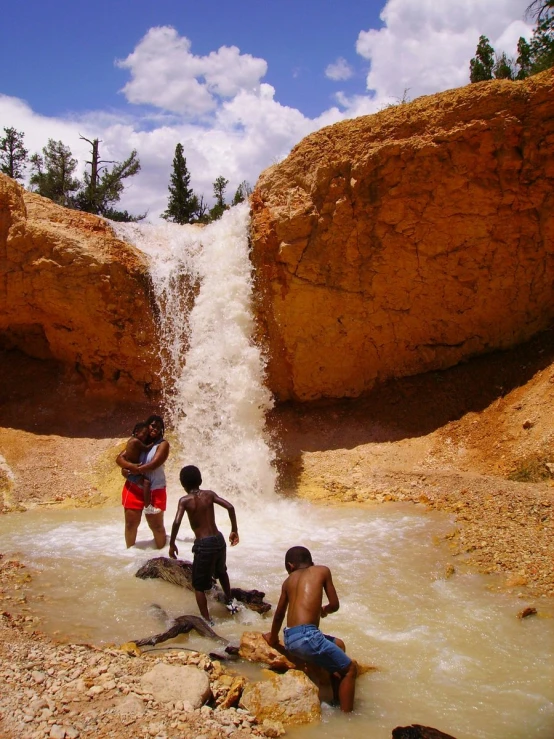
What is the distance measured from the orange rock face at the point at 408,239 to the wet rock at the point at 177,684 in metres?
7.73

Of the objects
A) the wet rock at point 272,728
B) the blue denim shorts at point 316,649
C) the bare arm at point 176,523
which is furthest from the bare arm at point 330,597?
the bare arm at point 176,523

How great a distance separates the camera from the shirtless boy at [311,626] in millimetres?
3314

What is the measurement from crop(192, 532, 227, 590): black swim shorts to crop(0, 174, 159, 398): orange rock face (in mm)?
6912

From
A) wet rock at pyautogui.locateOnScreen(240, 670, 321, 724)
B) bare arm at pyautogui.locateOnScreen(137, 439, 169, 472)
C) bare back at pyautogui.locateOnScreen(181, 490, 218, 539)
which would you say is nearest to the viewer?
wet rock at pyautogui.locateOnScreen(240, 670, 321, 724)

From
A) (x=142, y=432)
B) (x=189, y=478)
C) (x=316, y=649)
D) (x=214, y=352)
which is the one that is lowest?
(x=316, y=649)

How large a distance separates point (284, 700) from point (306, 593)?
60 centimetres

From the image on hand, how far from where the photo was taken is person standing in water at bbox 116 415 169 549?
6.11 m

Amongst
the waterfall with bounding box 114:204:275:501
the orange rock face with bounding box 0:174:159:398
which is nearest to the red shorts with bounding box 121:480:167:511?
the waterfall with bounding box 114:204:275:501

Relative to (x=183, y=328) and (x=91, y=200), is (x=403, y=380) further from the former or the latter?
(x=91, y=200)

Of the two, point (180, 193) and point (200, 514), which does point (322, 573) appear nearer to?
point (200, 514)

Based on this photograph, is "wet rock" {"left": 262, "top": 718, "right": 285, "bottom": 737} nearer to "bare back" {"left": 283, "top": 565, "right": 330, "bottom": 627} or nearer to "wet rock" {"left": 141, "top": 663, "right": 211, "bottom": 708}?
"wet rock" {"left": 141, "top": 663, "right": 211, "bottom": 708}

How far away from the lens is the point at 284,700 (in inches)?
123

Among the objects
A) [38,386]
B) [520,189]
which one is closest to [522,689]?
[520,189]

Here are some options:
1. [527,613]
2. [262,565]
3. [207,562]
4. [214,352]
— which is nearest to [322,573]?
[207,562]
